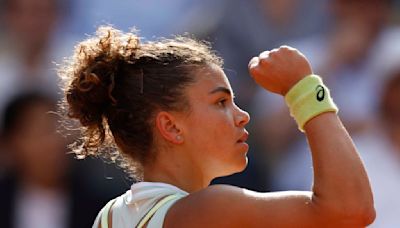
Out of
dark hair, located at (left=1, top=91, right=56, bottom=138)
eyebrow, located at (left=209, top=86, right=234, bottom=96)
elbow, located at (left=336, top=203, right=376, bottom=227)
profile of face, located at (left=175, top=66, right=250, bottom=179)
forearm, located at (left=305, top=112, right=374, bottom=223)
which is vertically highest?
dark hair, located at (left=1, top=91, right=56, bottom=138)

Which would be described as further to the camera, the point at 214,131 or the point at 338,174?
the point at 214,131

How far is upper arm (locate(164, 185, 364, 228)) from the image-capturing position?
9.16 feet

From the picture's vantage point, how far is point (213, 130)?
10.1 feet

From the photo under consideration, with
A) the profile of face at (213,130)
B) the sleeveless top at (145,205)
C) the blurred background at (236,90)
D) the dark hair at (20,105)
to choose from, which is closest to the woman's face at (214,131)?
the profile of face at (213,130)

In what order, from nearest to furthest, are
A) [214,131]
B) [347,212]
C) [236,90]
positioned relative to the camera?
[347,212]
[214,131]
[236,90]

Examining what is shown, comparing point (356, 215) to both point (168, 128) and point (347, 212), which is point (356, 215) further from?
point (168, 128)

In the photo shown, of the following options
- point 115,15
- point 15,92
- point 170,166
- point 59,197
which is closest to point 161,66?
point 170,166

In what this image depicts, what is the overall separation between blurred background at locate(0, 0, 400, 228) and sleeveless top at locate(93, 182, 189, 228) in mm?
2247

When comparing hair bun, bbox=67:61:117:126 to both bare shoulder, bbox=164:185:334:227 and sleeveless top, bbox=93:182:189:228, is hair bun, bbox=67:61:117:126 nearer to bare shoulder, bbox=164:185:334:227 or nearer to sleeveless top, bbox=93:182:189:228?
sleeveless top, bbox=93:182:189:228

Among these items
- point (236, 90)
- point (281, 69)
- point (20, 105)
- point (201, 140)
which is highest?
point (236, 90)

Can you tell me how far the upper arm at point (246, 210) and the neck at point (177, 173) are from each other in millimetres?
206

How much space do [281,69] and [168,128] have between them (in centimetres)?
41

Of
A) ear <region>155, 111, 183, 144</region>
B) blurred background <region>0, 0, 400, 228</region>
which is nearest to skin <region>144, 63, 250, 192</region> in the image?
ear <region>155, 111, 183, 144</region>

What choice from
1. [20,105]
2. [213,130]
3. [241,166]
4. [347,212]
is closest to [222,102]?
[213,130]
